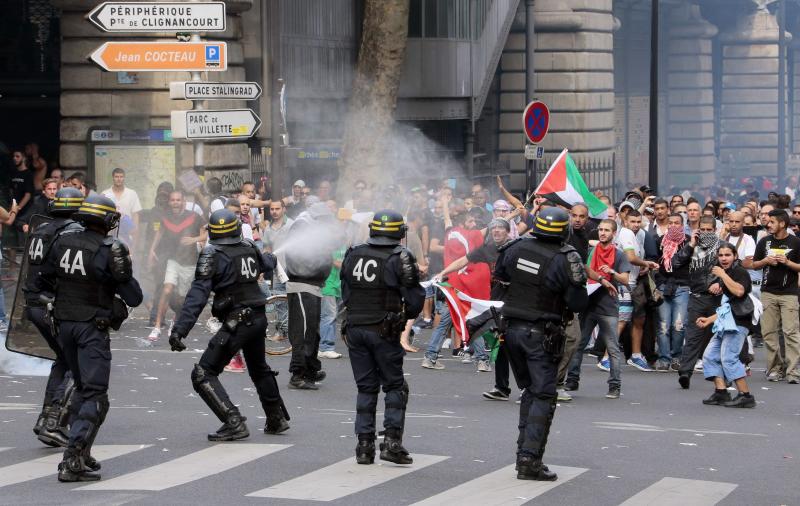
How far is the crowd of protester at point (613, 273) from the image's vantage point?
45.1 ft

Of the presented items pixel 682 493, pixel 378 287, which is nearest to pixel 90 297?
pixel 378 287

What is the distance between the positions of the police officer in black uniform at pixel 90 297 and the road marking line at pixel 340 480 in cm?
Result: 122

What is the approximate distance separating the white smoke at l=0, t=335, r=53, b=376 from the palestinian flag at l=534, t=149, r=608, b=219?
198 inches

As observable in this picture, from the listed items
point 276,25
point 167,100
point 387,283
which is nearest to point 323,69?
point 276,25

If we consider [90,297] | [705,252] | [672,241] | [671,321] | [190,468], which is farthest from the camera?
[672,241]

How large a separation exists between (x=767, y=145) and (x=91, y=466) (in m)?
46.1

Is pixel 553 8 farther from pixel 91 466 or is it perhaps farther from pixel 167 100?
pixel 91 466

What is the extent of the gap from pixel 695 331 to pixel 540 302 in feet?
15.8

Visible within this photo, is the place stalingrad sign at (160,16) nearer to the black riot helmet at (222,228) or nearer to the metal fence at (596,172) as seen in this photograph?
the black riot helmet at (222,228)

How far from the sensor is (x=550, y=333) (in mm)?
9852

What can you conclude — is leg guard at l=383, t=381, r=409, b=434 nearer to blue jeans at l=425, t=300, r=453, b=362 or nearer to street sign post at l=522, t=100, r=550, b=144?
blue jeans at l=425, t=300, r=453, b=362

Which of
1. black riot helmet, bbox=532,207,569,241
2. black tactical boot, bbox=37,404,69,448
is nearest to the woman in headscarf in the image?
black riot helmet, bbox=532,207,569,241

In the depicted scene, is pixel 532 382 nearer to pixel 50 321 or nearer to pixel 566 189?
pixel 50 321

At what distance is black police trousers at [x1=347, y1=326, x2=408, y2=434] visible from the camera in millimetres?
9992
